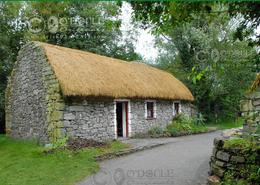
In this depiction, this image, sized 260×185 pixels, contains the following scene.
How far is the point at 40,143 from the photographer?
42.3 feet

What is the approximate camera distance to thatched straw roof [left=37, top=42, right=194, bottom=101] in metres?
12.2

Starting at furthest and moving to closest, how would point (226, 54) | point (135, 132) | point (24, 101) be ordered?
point (226, 54)
point (135, 132)
point (24, 101)

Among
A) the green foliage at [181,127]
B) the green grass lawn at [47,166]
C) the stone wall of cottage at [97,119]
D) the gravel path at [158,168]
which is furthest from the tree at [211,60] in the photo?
the green grass lawn at [47,166]

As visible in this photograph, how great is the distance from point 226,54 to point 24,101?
1427 centimetres

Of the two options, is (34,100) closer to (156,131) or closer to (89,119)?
(89,119)

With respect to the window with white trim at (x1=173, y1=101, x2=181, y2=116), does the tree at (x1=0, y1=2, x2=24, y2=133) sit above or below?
above

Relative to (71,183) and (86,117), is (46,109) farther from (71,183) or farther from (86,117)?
(71,183)

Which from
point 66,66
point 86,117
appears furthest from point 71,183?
point 66,66

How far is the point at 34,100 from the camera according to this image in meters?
13.6

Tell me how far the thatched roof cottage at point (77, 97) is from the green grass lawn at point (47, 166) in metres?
1.34

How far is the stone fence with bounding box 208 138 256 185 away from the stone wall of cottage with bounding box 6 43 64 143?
21.0 feet

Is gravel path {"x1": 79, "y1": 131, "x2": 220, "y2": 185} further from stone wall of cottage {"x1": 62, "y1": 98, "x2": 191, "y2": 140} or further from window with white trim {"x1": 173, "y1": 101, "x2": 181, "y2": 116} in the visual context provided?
window with white trim {"x1": 173, "y1": 101, "x2": 181, "y2": 116}

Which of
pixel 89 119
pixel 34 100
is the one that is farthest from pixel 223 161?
pixel 34 100

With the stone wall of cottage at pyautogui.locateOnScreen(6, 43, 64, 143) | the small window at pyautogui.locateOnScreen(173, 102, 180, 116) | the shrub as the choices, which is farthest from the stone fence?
the small window at pyautogui.locateOnScreen(173, 102, 180, 116)
